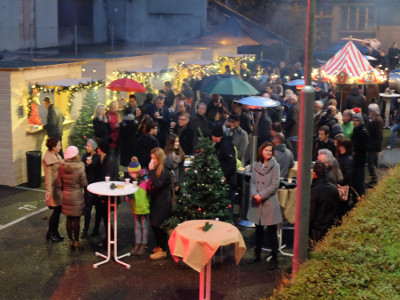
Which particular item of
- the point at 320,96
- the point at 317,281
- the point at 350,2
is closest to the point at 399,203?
the point at 317,281

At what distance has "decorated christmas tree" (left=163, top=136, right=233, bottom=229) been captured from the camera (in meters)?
9.90

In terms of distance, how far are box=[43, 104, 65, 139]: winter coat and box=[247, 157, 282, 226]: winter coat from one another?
6750 mm

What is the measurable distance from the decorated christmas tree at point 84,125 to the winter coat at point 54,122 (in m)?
1.01

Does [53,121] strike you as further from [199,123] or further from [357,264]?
[357,264]

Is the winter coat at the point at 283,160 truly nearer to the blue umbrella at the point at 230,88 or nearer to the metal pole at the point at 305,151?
the metal pole at the point at 305,151

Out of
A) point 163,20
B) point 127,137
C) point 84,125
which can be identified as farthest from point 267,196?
point 163,20

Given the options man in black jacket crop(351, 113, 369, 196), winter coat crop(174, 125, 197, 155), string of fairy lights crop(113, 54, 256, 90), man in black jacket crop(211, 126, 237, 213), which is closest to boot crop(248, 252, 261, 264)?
man in black jacket crop(211, 126, 237, 213)

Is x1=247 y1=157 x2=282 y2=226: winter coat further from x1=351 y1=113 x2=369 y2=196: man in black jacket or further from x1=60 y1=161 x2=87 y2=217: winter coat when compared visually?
x1=351 y1=113 x2=369 y2=196: man in black jacket

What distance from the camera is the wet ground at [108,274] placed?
8898 millimetres

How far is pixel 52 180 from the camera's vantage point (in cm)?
1051

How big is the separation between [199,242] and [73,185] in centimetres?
295

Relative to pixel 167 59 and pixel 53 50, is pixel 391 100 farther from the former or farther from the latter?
pixel 53 50

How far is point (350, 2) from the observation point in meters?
58.8

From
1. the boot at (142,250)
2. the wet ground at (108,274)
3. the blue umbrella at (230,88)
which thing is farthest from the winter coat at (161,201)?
the blue umbrella at (230,88)
